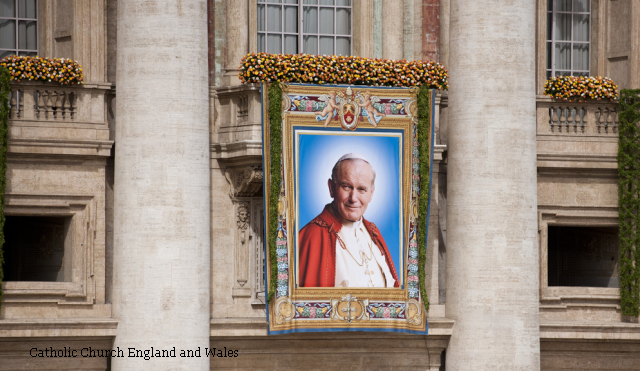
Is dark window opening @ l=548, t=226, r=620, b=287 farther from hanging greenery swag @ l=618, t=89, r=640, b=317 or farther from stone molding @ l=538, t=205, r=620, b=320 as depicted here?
hanging greenery swag @ l=618, t=89, r=640, b=317

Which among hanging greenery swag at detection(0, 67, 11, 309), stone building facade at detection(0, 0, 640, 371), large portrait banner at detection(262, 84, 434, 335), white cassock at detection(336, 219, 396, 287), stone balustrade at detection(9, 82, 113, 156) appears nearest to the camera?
stone building facade at detection(0, 0, 640, 371)

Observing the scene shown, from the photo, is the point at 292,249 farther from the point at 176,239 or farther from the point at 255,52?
the point at 255,52

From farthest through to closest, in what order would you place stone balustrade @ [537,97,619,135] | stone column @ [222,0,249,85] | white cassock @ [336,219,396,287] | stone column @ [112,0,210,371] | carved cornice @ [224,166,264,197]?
stone balustrade @ [537,97,619,135] < stone column @ [222,0,249,85] < carved cornice @ [224,166,264,197] < white cassock @ [336,219,396,287] < stone column @ [112,0,210,371]

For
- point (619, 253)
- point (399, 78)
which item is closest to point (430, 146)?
point (399, 78)

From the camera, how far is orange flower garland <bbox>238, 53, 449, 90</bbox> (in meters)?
20.6

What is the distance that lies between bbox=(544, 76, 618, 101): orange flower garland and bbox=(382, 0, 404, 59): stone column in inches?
123

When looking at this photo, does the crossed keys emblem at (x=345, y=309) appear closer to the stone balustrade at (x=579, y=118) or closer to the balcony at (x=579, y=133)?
the balcony at (x=579, y=133)

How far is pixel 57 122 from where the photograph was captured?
20547 mm

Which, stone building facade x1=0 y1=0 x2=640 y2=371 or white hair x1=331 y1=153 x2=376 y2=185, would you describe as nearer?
stone building facade x1=0 y1=0 x2=640 y2=371

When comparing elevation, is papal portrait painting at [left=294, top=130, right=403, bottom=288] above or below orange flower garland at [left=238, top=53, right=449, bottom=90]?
below

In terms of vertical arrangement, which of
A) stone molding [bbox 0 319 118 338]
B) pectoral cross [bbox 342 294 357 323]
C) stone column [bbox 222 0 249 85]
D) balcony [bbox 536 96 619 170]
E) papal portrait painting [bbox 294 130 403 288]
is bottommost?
stone molding [bbox 0 319 118 338]

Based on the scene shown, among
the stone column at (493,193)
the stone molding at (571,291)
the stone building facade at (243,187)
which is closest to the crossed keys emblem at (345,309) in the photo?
the stone building facade at (243,187)

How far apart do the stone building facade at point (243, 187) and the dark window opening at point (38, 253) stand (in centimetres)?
5

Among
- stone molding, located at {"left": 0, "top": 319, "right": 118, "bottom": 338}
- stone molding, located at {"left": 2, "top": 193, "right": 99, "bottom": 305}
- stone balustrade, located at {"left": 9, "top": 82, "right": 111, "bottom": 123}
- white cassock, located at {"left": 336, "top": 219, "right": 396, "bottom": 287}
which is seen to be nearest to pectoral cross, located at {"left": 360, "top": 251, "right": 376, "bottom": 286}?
white cassock, located at {"left": 336, "top": 219, "right": 396, "bottom": 287}
